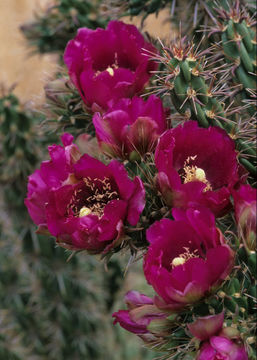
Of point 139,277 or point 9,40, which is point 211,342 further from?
point 9,40

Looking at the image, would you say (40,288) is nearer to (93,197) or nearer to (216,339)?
(93,197)

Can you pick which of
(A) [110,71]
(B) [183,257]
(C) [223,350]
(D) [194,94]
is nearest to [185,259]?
(B) [183,257]

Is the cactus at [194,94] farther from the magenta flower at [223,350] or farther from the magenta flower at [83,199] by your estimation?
the magenta flower at [223,350]

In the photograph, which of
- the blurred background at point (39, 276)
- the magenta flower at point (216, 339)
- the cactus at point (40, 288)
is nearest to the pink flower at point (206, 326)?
the magenta flower at point (216, 339)

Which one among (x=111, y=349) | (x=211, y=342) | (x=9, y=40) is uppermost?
(x=211, y=342)

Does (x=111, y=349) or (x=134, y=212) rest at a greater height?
(x=134, y=212)

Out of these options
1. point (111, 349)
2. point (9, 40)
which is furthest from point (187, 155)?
point (9, 40)

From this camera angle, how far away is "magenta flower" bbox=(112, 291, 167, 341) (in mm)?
814

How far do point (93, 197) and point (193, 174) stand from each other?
0.46 feet

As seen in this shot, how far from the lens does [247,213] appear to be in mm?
752

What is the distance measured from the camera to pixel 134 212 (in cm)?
82

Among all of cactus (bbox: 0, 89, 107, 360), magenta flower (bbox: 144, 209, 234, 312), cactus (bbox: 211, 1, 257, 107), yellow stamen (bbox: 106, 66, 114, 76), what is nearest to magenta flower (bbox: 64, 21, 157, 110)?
yellow stamen (bbox: 106, 66, 114, 76)

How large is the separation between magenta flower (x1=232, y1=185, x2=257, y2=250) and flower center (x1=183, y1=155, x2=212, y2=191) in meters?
0.07

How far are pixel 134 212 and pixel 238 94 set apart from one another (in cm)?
35
